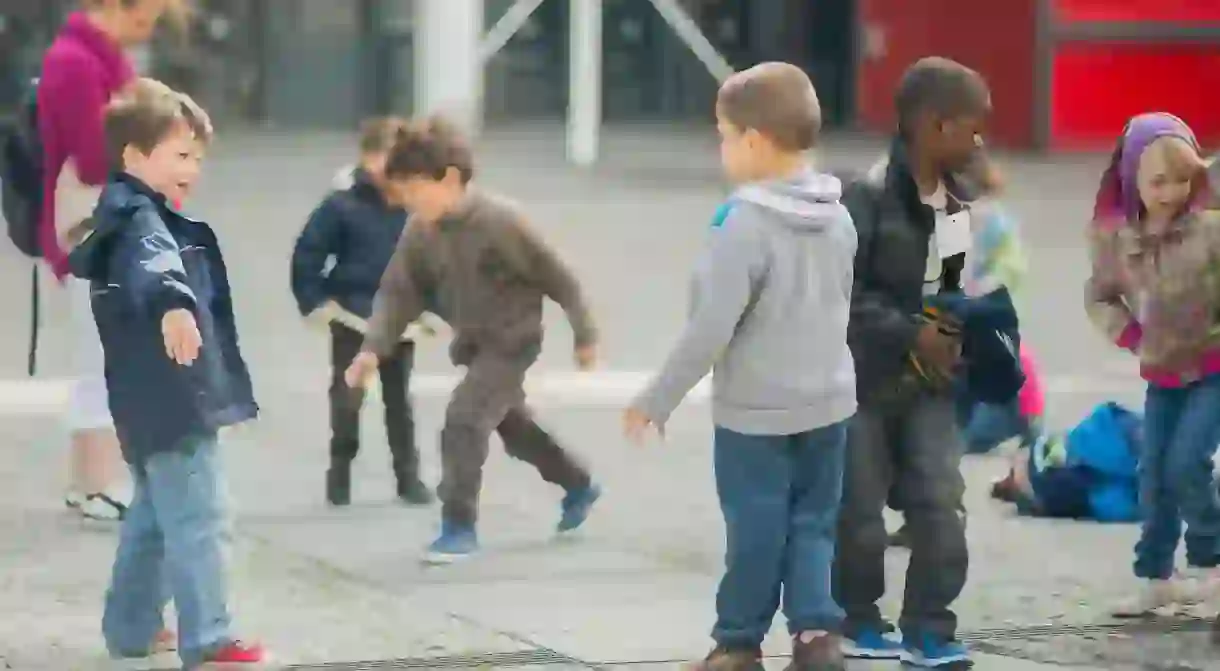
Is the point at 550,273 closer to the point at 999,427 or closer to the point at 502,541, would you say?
the point at 502,541

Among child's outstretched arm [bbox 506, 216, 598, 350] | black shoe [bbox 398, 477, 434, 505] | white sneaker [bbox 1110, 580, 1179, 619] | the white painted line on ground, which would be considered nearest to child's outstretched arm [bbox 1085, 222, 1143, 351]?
white sneaker [bbox 1110, 580, 1179, 619]

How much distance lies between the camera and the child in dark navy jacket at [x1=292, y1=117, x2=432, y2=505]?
758cm

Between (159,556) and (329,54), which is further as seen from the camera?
(329,54)

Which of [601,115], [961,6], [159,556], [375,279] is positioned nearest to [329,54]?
[601,115]

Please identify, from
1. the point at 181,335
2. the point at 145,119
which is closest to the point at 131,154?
the point at 145,119

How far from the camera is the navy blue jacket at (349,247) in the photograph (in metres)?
7.58

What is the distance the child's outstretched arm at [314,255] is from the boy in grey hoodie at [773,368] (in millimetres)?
2580

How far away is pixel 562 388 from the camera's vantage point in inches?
394

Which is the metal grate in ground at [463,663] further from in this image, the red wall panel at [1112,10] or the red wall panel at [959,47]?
the red wall panel at [959,47]

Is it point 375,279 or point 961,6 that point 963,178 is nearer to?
point 375,279

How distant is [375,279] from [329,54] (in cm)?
1903

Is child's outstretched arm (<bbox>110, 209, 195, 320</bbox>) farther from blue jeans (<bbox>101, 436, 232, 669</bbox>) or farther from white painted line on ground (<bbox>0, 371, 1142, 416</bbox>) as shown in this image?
white painted line on ground (<bbox>0, 371, 1142, 416</bbox>)

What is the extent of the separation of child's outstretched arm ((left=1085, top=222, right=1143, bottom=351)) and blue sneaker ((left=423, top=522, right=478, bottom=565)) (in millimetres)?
2051

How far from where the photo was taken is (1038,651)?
19.0 ft
